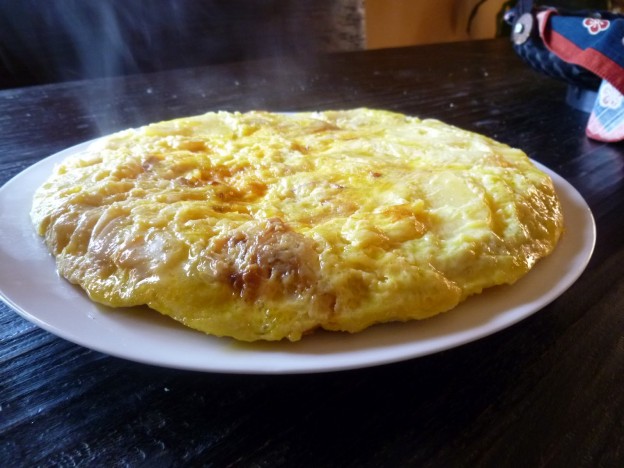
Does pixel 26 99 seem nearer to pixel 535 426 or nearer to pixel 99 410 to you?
pixel 99 410

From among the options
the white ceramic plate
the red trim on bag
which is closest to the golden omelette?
the white ceramic plate

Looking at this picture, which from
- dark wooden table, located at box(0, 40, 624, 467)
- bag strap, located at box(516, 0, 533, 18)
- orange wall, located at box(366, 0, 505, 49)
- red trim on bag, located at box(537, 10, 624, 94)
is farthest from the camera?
orange wall, located at box(366, 0, 505, 49)

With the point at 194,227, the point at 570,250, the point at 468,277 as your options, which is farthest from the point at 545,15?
the point at 194,227

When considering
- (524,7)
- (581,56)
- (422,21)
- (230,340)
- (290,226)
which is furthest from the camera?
(422,21)

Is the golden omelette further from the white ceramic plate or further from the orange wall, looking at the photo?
the orange wall

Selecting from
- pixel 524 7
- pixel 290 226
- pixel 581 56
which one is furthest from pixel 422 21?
pixel 290 226

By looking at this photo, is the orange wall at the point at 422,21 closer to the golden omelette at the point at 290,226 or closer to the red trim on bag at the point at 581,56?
the red trim on bag at the point at 581,56

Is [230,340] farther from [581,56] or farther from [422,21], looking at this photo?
[422,21]

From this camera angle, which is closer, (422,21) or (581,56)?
(581,56)
